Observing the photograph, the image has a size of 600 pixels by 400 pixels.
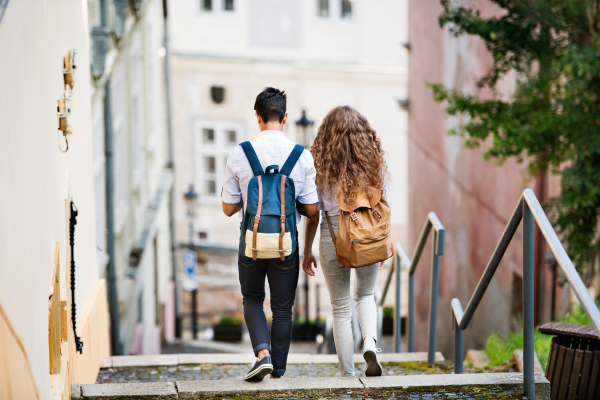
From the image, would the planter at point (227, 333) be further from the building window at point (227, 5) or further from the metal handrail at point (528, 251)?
Answer: the metal handrail at point (528, 251)

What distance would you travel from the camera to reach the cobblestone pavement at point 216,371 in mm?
4926

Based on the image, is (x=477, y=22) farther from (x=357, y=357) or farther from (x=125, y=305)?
(x=125, y=305)

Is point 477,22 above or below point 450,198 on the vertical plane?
above

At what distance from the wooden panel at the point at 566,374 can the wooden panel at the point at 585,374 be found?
0.18 ft

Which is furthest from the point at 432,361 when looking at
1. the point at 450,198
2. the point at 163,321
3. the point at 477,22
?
the point at 163,321

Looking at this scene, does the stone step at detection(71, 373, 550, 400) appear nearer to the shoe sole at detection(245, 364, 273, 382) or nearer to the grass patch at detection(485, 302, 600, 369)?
the shoe sole at detection(245, 364, 273, 382)

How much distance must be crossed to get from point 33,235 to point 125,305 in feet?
23.9

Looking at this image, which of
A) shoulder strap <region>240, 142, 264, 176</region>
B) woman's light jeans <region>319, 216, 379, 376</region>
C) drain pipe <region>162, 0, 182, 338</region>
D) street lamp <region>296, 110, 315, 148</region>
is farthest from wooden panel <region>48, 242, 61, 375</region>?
drain pipe <region>162, 0, 182, 338</region>

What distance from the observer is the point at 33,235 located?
111 inches

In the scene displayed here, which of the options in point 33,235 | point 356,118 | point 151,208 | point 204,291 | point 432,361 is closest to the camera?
point 33,235

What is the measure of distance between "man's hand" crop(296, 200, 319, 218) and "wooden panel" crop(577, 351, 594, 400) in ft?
4.81

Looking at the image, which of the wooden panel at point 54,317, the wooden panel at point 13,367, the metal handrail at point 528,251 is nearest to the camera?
the wooden panel at point 13,367

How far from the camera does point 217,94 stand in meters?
21.8

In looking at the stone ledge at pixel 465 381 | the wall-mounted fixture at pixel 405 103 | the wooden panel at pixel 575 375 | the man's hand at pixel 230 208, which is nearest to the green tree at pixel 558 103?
the wooden panel at pixel 575 375
